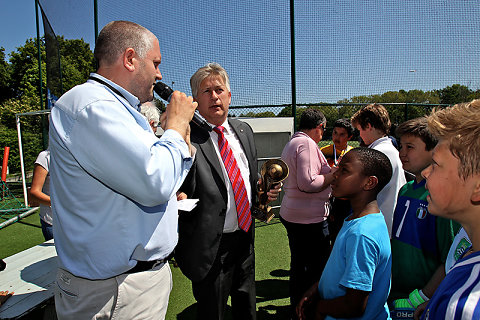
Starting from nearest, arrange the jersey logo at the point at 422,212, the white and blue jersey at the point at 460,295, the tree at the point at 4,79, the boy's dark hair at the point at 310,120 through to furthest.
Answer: the white and blue jersey at the point at 460,295 < the jersey logo at the point at 422,212 < the boy's dark hair at the point at 310,120 < the tree at the point at 4,79

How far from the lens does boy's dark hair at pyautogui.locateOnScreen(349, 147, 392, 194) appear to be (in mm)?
1924

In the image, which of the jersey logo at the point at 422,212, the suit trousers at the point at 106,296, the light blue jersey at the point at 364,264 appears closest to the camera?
the suit trousers at the point at 106,296

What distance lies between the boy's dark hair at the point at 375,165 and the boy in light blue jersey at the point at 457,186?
0.97 metres

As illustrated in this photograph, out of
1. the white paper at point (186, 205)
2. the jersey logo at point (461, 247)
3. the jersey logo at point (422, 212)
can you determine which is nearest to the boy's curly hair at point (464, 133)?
the jersey logo at point (461, 247)

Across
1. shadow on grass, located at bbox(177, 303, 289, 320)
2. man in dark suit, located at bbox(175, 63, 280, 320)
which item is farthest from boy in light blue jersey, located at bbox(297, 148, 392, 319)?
shadow on grass, located at bbox(177, 303, 289, 320)

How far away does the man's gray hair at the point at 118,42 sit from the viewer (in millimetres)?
1445

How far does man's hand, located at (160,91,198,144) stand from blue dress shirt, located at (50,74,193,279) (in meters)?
0.07

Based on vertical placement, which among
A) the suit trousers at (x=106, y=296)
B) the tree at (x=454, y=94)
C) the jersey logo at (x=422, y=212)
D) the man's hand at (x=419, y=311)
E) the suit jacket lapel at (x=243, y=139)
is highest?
the tree at (x=454, y=94)

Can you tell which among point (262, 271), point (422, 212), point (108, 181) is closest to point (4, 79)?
Answer: point (262, 271)

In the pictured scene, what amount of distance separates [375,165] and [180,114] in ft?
4.30

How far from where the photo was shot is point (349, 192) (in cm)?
191

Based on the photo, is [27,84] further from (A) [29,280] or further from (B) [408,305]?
(B) [408,305]

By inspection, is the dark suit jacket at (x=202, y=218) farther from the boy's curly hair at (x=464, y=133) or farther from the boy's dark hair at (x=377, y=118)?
the boy's dark hair at (x=377, y=118)

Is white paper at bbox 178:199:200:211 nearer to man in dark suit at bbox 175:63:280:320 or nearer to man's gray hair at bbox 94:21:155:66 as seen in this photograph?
man in dark suit at bbox 175:63:280:320
